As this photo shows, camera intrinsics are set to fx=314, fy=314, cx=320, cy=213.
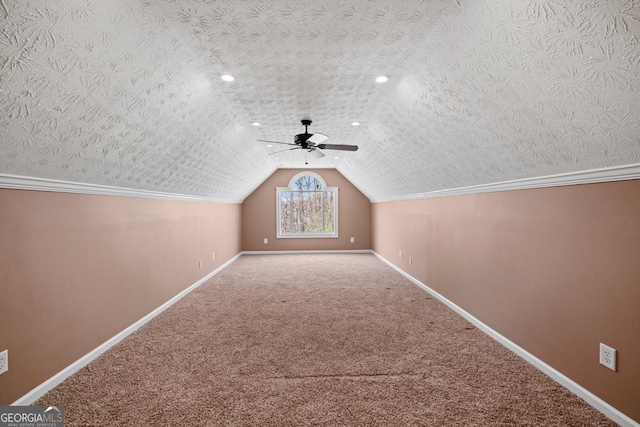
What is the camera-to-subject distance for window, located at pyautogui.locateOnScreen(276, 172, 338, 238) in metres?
8.68

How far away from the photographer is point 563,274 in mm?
2121

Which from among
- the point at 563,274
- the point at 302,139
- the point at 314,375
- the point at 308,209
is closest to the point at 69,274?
the point at 314,375

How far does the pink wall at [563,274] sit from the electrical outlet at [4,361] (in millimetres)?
3406

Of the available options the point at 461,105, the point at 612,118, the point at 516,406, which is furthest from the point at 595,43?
→ the point at 516,406

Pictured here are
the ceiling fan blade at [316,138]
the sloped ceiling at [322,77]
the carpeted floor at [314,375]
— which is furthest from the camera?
the ceiling fan blade at [316,138]

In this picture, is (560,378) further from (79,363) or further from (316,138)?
(79,363)

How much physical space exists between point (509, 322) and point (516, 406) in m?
0.96

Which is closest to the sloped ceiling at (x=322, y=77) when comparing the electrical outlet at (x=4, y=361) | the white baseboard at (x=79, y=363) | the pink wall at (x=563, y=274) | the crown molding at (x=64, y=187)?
the crown molding at (x=64, y=187)

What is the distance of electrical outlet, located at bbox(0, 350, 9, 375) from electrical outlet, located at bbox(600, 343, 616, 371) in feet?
11.1

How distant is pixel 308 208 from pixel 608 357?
24.1 ft

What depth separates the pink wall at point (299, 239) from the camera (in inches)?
336

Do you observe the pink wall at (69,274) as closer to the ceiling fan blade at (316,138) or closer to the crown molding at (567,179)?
the ceiling fan blade at (316,138)

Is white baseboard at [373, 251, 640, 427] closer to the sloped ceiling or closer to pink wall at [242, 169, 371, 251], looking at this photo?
the sloped ceiling

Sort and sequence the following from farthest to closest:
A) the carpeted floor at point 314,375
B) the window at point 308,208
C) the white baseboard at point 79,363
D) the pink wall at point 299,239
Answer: the window at point 308,208 → the pink wall at point 299,239 → the white baseboard at point 79,363 → the carpeted floor at point 314,375
